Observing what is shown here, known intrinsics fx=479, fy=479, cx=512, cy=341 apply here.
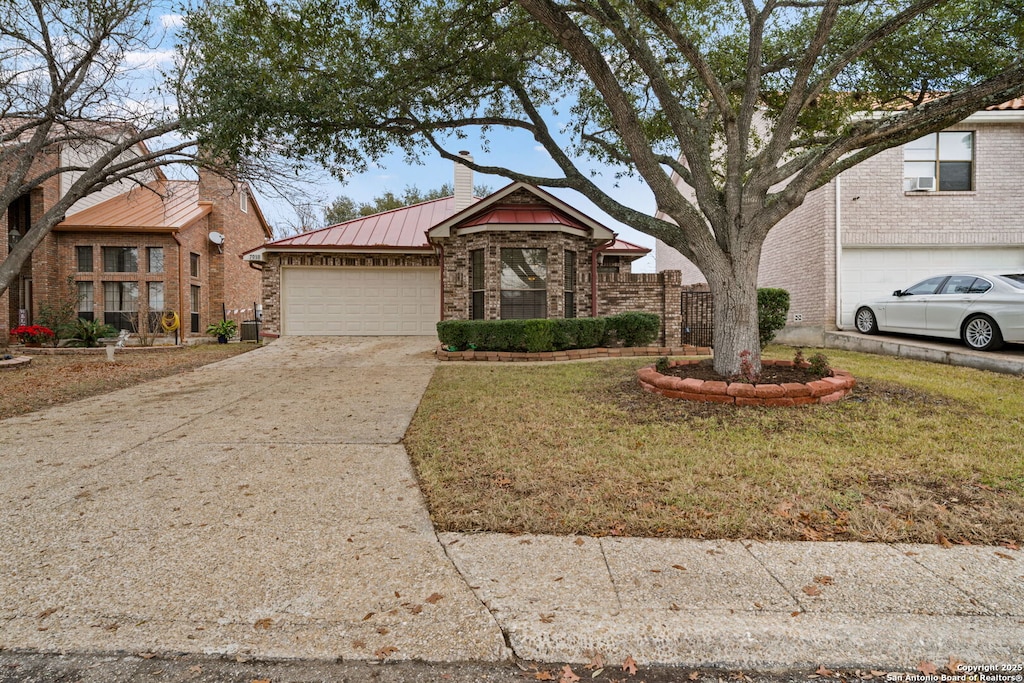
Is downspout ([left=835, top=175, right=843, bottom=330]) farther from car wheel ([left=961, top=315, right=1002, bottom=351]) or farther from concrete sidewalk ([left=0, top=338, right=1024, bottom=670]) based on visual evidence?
concrete sidewalk ([left=0, top=338, right=1024, bottom=670])

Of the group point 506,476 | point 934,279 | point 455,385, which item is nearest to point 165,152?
point 455,385

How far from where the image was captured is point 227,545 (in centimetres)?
279

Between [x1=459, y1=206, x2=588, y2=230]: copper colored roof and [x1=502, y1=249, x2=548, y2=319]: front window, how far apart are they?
0.74 m

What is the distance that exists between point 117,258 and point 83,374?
8642mm

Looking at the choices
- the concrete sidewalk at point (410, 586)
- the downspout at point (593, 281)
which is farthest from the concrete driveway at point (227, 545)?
the downspout at point (593, 281)

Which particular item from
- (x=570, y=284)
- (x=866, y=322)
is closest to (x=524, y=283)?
(x=570, y=284)

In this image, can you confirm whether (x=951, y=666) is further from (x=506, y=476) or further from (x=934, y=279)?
(x=934, y=279)

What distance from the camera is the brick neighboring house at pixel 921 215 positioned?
1180 centimetres

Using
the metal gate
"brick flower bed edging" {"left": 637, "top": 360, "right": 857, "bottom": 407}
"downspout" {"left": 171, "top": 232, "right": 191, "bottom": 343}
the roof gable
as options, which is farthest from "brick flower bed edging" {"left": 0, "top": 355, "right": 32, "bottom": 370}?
the metal gate

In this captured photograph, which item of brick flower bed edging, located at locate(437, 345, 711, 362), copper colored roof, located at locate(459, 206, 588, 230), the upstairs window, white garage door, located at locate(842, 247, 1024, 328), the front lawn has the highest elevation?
copper colored roof, located at locate(459, 206, 588, 230)

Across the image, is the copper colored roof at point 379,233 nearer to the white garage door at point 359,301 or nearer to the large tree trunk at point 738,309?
the white garage door at point 359,301

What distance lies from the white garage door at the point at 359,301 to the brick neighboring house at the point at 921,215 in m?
11.1

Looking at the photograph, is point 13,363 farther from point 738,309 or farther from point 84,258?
point 738,309

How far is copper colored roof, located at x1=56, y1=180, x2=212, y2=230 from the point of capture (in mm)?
15859
